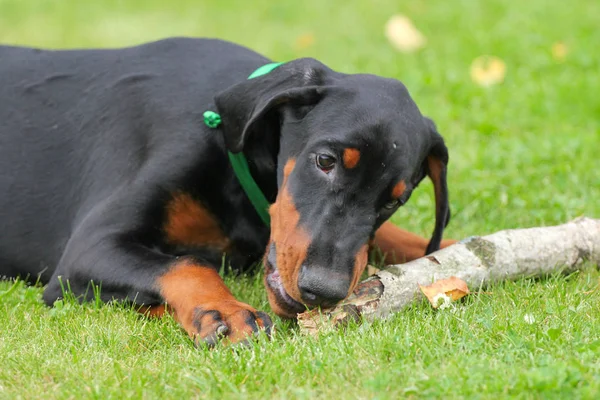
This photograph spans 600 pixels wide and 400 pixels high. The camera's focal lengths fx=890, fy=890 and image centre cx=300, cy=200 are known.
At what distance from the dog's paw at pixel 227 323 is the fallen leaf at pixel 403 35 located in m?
5.69

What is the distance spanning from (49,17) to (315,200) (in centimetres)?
784

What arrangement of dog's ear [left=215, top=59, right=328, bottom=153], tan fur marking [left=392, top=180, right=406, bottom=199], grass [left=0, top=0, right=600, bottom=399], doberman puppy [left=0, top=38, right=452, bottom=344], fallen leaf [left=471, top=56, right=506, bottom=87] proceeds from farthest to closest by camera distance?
fallen leaf [left=471, top=56, right=506, bottom=87] → dog's ear [left=215, top=59, right=328, bottom=153] → tan fur marking [left=392, top=180, right=406, bottom=199] → doberman puppy [left=0, top=38, right=452, bottom=344] → grass [left=0, top=0, right=600, bottom=399]

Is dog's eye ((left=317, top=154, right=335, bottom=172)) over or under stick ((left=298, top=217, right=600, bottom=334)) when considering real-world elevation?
over

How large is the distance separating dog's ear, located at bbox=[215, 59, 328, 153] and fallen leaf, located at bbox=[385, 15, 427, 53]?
4.93m

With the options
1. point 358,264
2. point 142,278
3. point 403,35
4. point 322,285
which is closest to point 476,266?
point 358,264

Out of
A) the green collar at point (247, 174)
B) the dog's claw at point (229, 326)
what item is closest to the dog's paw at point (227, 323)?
the dog's claw at point (229, 326)

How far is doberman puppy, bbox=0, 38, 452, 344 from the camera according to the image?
3.48 metres

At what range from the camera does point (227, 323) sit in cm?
333

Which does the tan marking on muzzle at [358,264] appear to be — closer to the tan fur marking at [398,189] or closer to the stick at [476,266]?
the stick at [476,266]

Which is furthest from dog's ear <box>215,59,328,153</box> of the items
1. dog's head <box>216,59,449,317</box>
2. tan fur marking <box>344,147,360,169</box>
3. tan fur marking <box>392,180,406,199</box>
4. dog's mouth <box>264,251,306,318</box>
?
dog's mouth <box>264,251,306,318</box>

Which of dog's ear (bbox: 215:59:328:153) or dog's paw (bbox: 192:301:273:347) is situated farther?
dog's ear (bbox: 215:59:328:153)

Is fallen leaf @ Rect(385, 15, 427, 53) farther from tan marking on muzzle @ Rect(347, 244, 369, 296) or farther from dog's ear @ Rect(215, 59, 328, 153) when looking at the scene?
tan marking on muzzle @ Rect(347, 244, 369, 296)

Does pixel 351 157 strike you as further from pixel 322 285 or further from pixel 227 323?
pixel 227 323

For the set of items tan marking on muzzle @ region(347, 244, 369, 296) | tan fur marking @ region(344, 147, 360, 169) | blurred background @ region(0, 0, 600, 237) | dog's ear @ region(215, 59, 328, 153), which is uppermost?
dog's ear @ region(215, 59, 328, 153)
